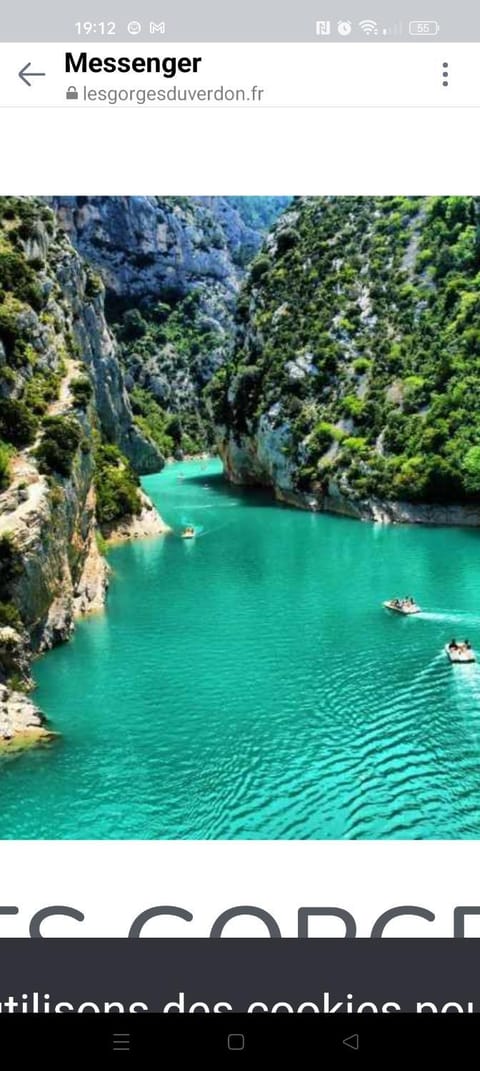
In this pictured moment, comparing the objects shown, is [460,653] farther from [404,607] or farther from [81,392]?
[81,392]

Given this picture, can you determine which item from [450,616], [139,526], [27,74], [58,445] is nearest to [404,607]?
[450,616]

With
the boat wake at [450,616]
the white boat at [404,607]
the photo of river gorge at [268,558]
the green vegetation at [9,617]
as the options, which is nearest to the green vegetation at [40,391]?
the photo of river gorge at [268,558]

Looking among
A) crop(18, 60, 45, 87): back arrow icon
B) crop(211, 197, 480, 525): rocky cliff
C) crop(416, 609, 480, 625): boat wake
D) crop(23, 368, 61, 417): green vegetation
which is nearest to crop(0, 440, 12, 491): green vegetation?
crop(23, 368, 61, 417): green vegetation

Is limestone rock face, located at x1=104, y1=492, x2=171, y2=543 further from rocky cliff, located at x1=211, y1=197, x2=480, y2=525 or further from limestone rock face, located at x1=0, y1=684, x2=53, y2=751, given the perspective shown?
limestone rock face, located at x1=0, y1=684, x2=53, y2=751

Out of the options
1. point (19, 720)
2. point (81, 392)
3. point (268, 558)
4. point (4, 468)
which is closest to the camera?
point (19, 720)

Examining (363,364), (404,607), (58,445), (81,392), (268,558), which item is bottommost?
(404,607)

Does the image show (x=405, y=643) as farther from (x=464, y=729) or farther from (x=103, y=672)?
(x=103, y=672)
